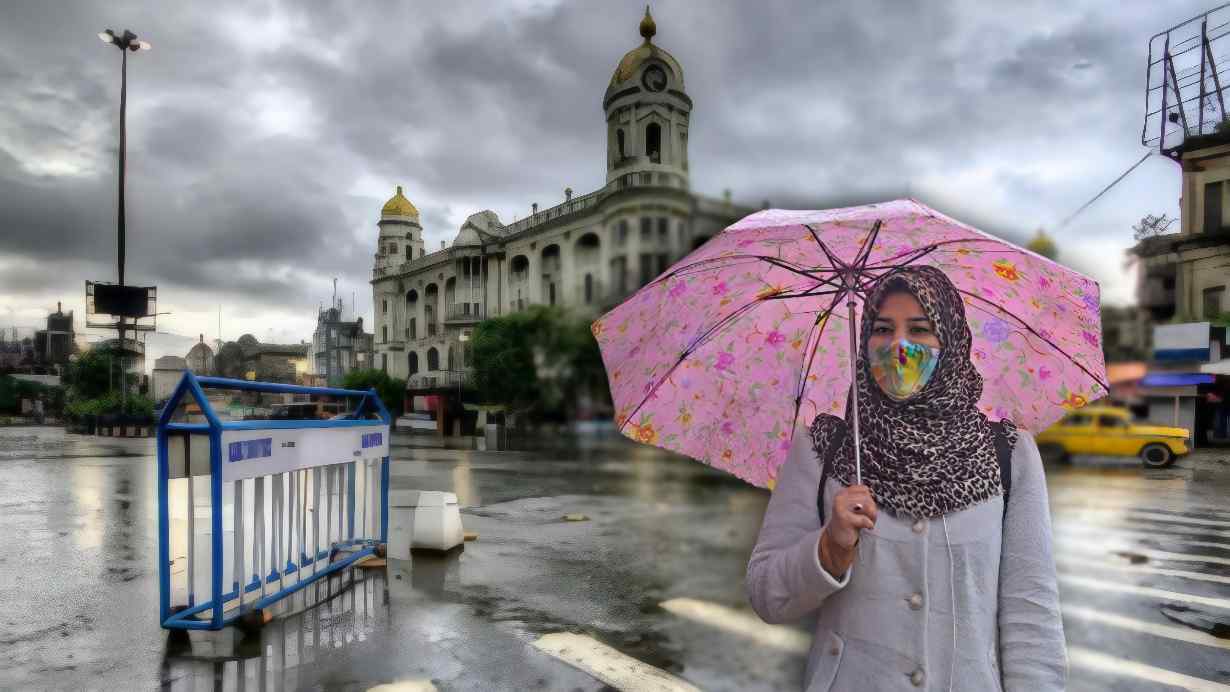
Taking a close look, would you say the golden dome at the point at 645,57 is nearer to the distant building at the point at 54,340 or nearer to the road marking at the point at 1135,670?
the road marking at the point at 1135,670

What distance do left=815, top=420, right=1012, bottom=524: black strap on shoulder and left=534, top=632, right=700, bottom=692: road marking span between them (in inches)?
133

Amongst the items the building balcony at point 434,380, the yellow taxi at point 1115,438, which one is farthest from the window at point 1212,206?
the building balcony at point 434,380

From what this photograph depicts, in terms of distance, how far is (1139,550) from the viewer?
981 cm

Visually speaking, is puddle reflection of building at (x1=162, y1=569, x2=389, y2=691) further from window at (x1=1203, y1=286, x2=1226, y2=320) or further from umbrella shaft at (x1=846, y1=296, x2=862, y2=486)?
window at (x1=1203, y1=286, x2=1226, y2=320)

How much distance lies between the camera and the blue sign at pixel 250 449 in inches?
225

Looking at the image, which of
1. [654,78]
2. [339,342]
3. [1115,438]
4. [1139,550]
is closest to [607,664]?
[1139,550]

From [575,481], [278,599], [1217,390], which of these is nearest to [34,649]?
[278,599]

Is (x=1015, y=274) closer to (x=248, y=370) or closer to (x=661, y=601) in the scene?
(x=661, y=601)

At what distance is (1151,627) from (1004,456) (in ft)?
20.5

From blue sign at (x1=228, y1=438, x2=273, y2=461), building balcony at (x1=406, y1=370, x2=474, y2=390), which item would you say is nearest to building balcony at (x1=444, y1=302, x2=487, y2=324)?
building balcony at (x1=406, y1=370, x2=474, y2=390)

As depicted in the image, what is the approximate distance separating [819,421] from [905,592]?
472 mm

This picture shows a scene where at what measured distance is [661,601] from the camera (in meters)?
6.87

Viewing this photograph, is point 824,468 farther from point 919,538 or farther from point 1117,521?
point 1117,521

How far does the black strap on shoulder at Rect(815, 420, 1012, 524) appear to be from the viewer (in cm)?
183
